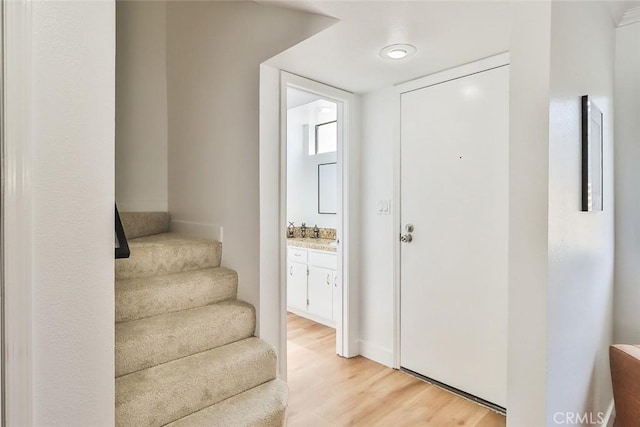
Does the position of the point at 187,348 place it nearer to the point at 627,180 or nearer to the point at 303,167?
the point at 627,180

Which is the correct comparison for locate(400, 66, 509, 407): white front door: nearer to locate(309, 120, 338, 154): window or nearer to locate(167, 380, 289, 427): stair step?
locate(167, 380, 289, 427): stair step

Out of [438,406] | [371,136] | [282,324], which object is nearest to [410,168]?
[371,136]

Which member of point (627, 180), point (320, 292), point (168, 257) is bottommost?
point (320, 292)

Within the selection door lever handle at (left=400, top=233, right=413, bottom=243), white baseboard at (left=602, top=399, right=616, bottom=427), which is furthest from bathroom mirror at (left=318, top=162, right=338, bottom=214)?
white baseboard at (left=602, top=399, right=616, bottom=427)

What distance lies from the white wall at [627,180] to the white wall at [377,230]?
1.45m

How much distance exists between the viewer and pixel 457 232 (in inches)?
91.3

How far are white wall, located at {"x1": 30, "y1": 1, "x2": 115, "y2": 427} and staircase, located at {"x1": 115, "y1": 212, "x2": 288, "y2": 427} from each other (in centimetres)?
47

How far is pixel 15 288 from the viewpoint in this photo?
941mm

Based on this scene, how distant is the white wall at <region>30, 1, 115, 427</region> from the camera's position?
1.00m

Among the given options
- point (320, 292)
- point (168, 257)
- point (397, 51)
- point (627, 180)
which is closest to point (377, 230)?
point (320, 292)

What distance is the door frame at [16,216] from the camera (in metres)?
0.93

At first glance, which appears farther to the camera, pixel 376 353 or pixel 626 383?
pixel 376 353

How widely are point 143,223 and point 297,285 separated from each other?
5.80ft

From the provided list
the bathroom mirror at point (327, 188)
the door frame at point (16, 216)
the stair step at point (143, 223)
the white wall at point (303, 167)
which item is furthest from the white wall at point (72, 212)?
the white wall at point (303, 167)
